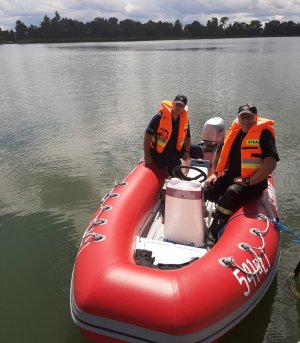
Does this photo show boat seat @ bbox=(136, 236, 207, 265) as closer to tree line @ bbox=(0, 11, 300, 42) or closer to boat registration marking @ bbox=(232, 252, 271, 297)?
boat registration marking @ bbox=(232, 252, 271, 297)

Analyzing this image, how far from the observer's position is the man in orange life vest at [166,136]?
12.4 feet

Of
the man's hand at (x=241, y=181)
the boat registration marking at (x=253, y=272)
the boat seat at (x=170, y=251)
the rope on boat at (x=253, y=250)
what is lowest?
the boat seat at (x=170, y=251)

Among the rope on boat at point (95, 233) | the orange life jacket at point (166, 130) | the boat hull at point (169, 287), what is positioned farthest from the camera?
the orange life jacket at point (166, 130)

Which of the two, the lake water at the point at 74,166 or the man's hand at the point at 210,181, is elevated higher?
the man's hand at the point at 210,181

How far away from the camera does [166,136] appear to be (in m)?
3.79

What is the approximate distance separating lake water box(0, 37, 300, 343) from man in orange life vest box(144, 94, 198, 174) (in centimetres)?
113

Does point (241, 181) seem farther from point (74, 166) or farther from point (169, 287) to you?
point (74, 166)

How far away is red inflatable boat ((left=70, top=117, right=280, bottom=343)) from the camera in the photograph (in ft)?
6.48

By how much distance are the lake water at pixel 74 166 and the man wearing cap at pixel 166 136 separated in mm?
1129

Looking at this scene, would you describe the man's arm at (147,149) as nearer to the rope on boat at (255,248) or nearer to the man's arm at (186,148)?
the man's arm at (186,148)

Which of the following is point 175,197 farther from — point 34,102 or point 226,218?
point 34,102

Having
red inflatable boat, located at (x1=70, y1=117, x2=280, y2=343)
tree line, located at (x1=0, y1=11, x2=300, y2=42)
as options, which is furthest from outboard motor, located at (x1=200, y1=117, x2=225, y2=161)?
tree line, located at (x1=0, y1=11, x2=300, y2=42)

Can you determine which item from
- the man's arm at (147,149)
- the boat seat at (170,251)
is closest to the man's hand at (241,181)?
the boat seat at (170,251)

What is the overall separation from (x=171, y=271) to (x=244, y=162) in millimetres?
1214
